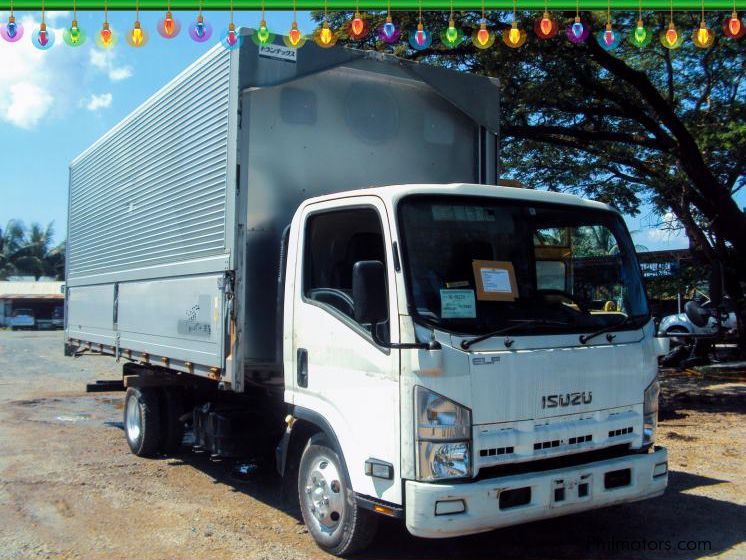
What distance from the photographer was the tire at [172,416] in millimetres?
7906

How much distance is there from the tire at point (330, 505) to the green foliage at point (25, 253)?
61.8 metres

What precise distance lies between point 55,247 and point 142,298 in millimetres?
61854

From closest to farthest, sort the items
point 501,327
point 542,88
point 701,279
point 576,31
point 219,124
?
point 501,327 < point 219,124 < point 576,31 < point 542,88 < point 701,279

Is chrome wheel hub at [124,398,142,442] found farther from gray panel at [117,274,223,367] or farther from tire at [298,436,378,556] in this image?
tire at [298,436,378,556]

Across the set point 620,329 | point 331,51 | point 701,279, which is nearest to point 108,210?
point 331,51

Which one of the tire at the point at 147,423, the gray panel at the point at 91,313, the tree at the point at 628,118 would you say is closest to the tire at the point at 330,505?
the tire at the point at 147,423

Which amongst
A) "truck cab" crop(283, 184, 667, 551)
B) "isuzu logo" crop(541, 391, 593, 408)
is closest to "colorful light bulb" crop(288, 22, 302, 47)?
"truck cab" crop(283, 184, 667, 551)

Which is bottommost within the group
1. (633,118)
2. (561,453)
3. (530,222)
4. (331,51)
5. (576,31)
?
(561,453)

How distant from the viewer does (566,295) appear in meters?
5.04

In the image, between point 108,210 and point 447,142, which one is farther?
point 108,210

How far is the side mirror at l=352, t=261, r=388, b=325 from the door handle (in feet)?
3.12

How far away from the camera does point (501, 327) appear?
4.46 m

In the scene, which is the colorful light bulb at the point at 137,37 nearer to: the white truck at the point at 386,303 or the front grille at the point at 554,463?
the white truck at the point at 386,303

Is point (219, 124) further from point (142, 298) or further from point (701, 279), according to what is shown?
point (701, 279)
